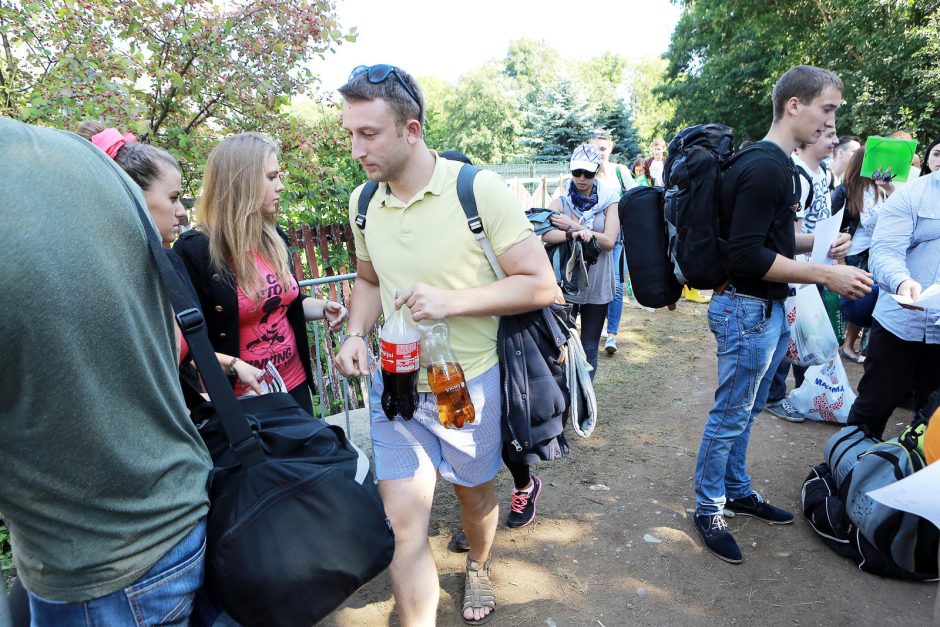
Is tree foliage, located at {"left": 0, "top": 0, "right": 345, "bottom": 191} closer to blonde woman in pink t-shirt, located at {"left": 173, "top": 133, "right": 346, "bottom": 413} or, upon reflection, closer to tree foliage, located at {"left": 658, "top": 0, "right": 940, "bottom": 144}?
blonde woman in pink t-shirt, located at {"left": 173, "top": 133, "right": 346, "bottom": 413}

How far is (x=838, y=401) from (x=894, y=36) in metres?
16.9

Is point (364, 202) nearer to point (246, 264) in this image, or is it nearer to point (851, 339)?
point (246, 264)

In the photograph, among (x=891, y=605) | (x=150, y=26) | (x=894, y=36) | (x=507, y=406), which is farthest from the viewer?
(x=894, y=36)

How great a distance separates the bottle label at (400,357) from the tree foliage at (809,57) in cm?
1894

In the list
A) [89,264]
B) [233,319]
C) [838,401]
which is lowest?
[838,401]

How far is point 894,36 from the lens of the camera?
643 inches

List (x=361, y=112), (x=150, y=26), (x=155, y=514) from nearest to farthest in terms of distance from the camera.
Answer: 1. (x=155, y=514)
2. (x=361, y=112)
3. (x=150, y=26)

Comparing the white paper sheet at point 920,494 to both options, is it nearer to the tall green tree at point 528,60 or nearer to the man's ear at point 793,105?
the man's ear at point 793,105

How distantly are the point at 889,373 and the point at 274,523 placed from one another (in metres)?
3.45

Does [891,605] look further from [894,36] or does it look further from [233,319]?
[894,36]

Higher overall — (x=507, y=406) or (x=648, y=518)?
(x=507, y=406)

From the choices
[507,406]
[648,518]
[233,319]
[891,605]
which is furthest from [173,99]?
[891,605]

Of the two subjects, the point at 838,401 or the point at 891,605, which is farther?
the point at 838,401

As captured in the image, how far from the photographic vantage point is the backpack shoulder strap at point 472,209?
2141mm
